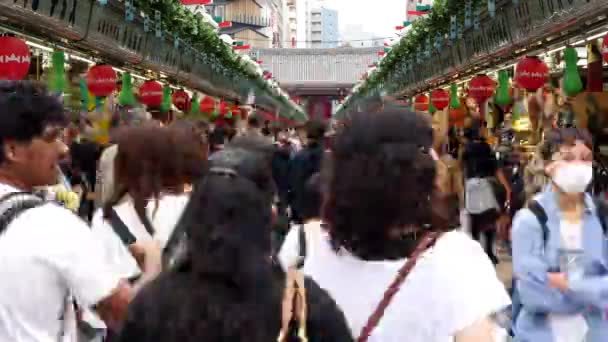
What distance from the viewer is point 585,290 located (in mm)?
4199

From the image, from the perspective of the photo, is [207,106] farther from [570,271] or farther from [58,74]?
[570,271]

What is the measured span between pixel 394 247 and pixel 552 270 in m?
2.20

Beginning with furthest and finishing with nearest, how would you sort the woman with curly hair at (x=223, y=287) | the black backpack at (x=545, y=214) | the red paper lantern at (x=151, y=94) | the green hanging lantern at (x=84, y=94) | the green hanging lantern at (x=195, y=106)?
the green hanging lantern at (x=195, y=106), the red paper lantern at (x=151, y=94), the green hanging lantern at (x=84, y=94), the black backpack at (x=545, y=214), the woman with curly hair at (x=223, y=287)

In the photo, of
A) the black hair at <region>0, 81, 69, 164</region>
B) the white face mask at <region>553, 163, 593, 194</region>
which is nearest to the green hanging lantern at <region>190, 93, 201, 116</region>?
the white face mask at <region>553, 163, 593, 194</region>

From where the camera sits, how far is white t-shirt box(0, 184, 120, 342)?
2.49 metres

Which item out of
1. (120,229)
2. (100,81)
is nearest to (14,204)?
(120,229)

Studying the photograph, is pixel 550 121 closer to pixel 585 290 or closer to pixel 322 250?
pixel 585 290

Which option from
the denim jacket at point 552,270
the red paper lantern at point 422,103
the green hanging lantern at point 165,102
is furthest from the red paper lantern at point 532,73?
the red paper lantern at point 422,103

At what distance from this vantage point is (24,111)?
2.72m

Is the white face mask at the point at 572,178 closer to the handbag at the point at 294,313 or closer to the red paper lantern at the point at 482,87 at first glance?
the handbag at the point at 294,313

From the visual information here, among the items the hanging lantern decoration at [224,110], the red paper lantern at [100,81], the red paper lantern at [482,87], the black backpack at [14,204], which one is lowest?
the black backpack at [14,204]

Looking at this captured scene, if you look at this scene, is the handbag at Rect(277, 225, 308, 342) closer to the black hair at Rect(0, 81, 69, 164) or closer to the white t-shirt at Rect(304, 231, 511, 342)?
the white t-shirt at Rect(304, 231, 511, 342)

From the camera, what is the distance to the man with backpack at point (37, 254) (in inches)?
98.3

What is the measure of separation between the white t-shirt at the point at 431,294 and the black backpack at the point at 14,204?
0.88 m
